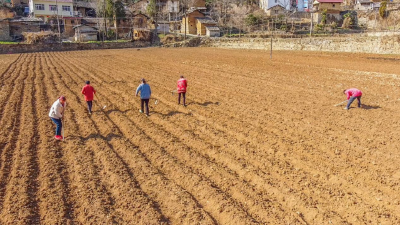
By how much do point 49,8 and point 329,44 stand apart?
5621 centimetres

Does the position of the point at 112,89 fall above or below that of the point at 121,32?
below

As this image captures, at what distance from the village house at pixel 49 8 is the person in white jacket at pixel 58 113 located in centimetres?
6164

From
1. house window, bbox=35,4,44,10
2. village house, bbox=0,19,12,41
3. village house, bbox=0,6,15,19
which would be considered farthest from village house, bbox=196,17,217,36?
village house, bbox=0,6,15,19

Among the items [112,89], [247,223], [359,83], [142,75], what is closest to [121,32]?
[142,75]

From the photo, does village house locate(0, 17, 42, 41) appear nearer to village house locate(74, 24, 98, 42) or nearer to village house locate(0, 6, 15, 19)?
village house locate(74, 24, 98, 42)

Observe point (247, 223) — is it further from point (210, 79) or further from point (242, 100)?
point (210, 79)

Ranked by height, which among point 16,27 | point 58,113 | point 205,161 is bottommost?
point 205,161

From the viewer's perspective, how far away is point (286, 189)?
5.95m

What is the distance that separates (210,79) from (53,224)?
1391 centimetres

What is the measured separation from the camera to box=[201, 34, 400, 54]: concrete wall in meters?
31.1

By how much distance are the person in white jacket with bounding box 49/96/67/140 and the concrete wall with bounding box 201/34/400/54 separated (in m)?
32.8

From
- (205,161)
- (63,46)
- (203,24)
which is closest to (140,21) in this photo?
(203,24)

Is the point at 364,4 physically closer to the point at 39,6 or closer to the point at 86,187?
the point at 39,6

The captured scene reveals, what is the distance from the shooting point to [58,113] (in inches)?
336
